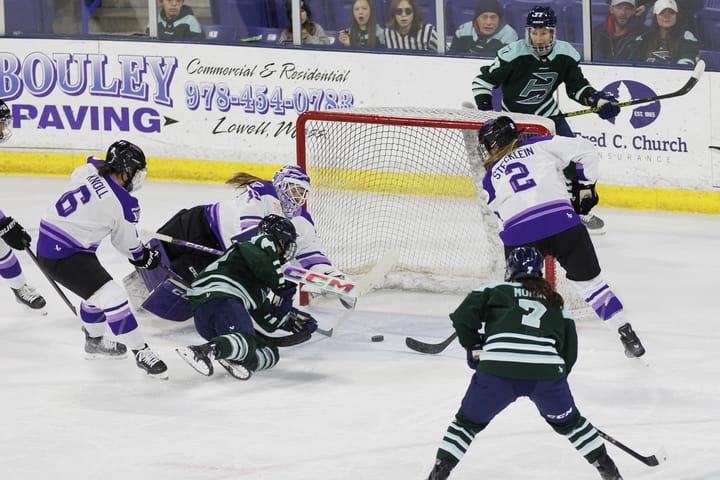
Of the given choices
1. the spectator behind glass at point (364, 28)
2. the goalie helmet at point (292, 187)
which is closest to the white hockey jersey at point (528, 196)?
the goalie helmet at point (292, 187)

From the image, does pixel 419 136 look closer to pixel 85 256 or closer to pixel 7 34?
pixel 85 256

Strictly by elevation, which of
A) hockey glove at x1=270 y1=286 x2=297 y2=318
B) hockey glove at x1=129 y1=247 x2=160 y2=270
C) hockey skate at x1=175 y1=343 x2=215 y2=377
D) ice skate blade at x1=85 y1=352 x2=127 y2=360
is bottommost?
ice skate blade at x1=85 y1=352 x2=127 y2=360

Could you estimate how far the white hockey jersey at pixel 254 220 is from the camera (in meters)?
5.02

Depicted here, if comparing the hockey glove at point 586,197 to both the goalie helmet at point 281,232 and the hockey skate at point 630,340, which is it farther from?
the goalie helmet at point 281,232

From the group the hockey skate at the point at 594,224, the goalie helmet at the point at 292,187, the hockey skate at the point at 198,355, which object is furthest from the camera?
the hockey skate at the point at 594,224

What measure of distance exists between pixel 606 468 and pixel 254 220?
6.52 ft

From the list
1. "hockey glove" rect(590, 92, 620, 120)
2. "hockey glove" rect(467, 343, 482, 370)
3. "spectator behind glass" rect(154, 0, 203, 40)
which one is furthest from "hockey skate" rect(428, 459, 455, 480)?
"spectator behind glass" rect(154, 0, 203, 40)

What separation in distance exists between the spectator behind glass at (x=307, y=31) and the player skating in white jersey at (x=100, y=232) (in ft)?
10.2

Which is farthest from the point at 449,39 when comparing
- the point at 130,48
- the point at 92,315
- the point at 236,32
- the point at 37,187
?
the point at 92,315

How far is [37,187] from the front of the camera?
7.86m

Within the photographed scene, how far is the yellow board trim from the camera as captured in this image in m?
5.91

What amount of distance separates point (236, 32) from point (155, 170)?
0.93 metres

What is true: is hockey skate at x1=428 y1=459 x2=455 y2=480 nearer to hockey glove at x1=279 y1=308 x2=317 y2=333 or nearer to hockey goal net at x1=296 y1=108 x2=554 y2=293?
hockey glove at x1=279 y1=308 x2=317 y2=333

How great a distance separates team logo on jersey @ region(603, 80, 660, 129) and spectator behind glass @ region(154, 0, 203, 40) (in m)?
2.41
